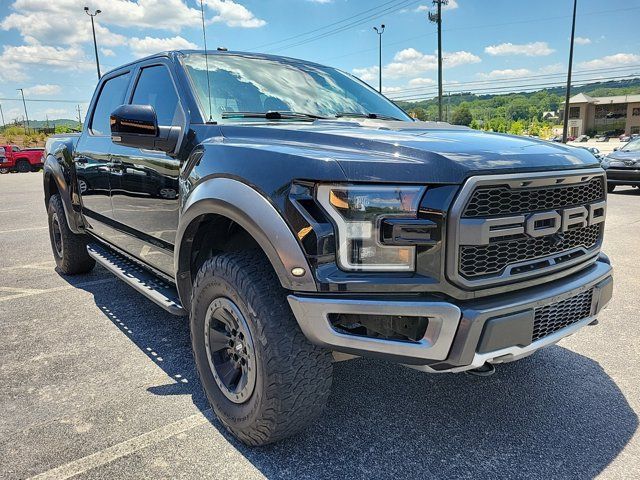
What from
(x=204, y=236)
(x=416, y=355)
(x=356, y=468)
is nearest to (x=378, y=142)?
(x=416, y=355)

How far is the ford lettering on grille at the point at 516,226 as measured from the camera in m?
1.92

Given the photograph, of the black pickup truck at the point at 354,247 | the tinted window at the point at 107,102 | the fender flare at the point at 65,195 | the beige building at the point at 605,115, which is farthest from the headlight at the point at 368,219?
the beige building at the point at 605,115

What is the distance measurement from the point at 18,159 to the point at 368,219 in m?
31.9

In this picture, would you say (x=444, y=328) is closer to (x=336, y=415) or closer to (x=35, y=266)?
(x=336, y=415)

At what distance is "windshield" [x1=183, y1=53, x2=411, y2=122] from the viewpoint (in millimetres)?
3088

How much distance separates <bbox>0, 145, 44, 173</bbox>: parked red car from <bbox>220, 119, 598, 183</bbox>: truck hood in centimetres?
3020

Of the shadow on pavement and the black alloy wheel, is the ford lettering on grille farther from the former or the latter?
the black alloy wheel

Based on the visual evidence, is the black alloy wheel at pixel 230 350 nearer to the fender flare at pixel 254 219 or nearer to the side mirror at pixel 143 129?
the fender flare at pixel 254 219

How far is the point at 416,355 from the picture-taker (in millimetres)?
1960

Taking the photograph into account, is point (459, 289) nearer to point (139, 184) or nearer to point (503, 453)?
point (503, 453)

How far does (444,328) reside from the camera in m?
1.90

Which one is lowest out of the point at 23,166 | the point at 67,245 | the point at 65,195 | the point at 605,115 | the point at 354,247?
the point at 23,166

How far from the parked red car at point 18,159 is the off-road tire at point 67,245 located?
26301mm

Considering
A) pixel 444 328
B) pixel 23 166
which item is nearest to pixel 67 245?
pixel 444 328
